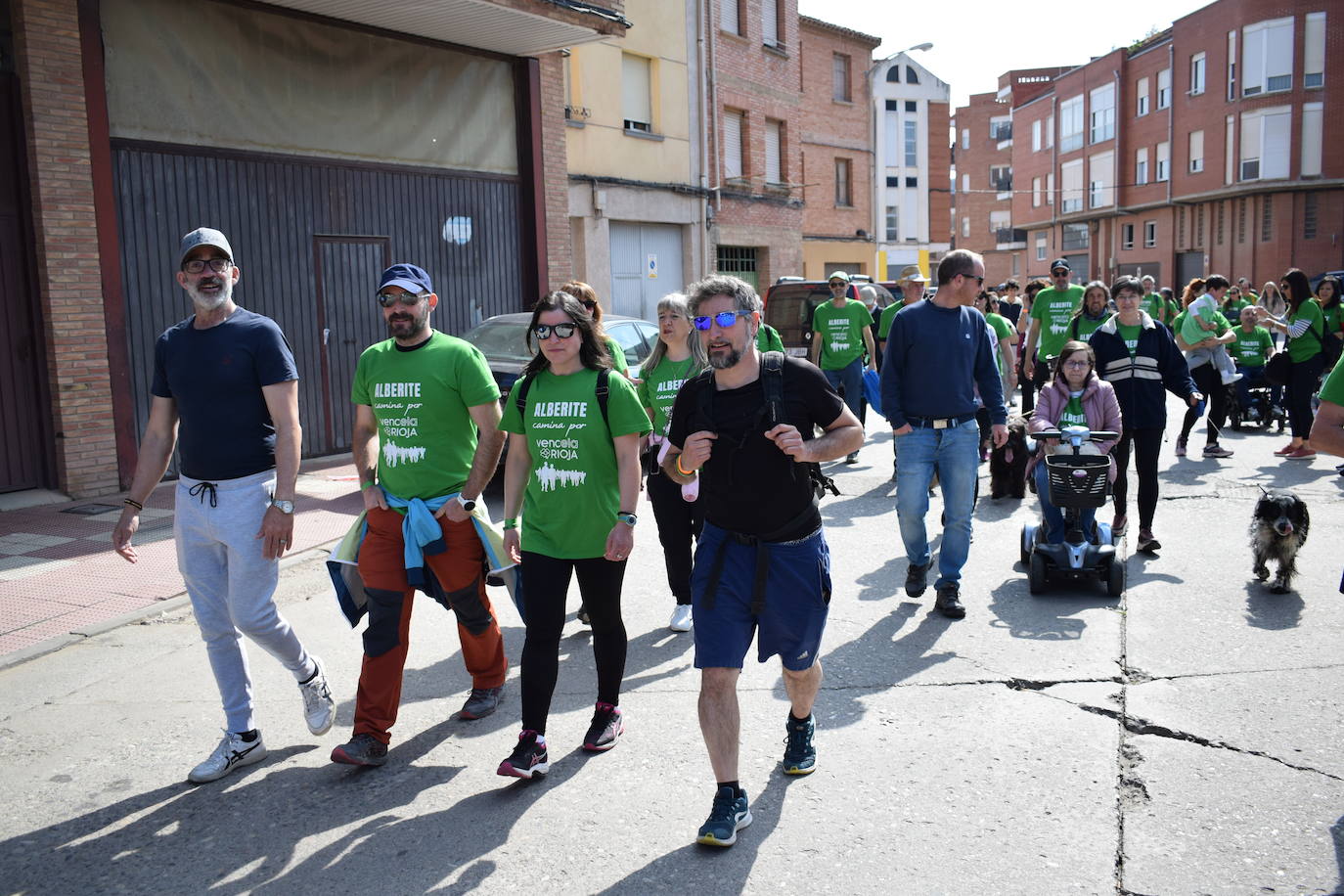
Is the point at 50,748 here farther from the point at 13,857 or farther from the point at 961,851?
the point at 961,851

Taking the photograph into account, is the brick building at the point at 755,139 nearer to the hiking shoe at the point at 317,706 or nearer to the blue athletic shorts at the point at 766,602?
the hiking shoe at the point at 317,706

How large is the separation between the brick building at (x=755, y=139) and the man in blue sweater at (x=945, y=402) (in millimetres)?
17108

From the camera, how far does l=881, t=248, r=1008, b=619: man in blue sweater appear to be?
600cm

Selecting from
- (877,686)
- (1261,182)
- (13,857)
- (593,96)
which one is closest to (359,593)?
(13,857)

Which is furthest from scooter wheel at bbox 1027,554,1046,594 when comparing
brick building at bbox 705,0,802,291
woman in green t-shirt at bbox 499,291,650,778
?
brick building at bbox 705,0,802,291

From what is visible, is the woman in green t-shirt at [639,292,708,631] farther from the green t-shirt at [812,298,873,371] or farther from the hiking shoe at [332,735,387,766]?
the green t-shirt at [812,298,873,371]

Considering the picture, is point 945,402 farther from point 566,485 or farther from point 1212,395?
point 1212,395

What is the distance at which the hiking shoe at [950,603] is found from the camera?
5980 mm

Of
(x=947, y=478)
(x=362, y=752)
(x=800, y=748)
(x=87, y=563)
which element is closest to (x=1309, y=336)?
(x=947, y=478)

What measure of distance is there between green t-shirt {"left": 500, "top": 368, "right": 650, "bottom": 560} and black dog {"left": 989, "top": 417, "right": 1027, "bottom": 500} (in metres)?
6.15

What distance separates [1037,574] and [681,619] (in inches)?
83.9

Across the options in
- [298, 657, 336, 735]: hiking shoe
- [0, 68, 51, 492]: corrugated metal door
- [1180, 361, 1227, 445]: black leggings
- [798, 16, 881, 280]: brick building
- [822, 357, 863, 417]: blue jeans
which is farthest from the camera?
[798, 16, 881, 280]: brick building

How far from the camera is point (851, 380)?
11438 mm

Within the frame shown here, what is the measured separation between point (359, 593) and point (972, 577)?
406 cm
